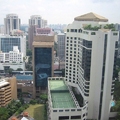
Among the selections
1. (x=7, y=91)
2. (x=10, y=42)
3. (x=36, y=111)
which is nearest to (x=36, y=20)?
(x=10, y=42)

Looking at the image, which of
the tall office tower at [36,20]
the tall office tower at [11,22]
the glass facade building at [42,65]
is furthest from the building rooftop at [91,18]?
the tall office tower at [36,20]

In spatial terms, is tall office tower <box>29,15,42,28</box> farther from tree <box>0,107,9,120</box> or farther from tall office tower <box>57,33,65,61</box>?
tree <box>0,107,9,120</box>

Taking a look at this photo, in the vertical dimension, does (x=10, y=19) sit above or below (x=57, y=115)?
above

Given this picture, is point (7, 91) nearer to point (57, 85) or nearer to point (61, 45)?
point (57, 85)

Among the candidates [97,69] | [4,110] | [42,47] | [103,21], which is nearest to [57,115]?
[97,69]

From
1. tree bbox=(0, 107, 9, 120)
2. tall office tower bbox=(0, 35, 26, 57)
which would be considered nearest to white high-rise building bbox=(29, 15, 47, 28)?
tall office tower bbox=(0, 35, 26, 57)

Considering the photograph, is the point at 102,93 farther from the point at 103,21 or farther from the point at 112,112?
the point at 103,21
